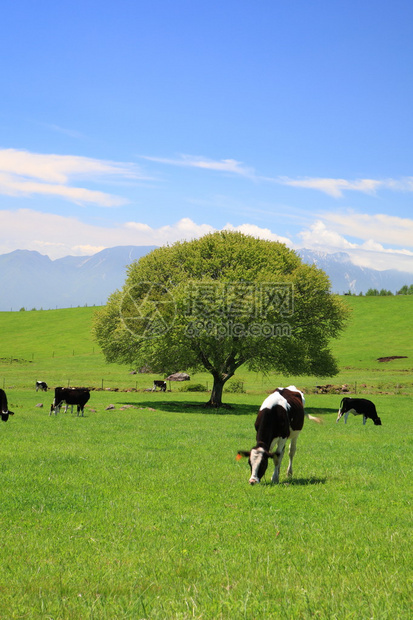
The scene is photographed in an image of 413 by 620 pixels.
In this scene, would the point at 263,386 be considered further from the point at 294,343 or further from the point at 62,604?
the point at 62,604

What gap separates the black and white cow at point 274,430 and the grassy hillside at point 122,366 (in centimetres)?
3688

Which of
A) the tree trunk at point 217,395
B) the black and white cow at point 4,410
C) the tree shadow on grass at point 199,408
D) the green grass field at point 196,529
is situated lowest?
the tree shadow on grass at point 199,408

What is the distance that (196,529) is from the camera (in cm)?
923

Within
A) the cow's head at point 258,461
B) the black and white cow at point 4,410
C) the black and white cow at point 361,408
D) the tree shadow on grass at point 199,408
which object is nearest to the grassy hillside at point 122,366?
the tree shadow on grass at point 199,408

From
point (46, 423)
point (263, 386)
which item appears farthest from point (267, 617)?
point (263, 386)

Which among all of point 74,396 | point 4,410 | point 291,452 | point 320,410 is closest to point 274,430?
point 291,452

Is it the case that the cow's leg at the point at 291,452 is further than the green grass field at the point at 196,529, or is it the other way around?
the cow's leg at the point at 291,452

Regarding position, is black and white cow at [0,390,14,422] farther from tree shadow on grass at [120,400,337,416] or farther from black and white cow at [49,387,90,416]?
tree shadow on grass at [120,400,337,416]

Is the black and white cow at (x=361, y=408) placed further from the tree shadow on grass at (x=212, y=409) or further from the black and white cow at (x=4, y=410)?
the black and white cow at (x=4, y=410)

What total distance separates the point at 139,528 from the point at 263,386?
198 feet

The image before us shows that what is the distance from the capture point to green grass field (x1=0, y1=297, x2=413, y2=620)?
634cm

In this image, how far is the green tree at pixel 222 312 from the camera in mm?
41844

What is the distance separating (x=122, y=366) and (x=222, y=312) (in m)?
58.6

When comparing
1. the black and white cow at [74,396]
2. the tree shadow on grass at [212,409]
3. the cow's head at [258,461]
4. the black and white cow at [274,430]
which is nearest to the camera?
the cow's head at [258,461]
